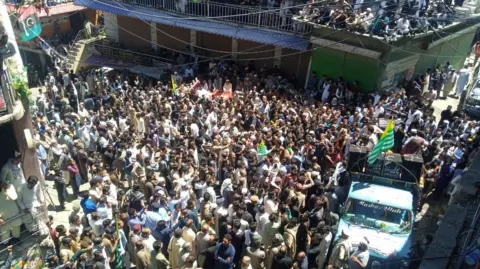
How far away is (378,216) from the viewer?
28.8 ft

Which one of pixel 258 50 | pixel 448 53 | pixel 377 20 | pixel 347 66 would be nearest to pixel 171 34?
pixel 258 50

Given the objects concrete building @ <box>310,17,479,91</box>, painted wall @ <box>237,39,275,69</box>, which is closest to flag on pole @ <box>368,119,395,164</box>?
concrete building @ <box>310,17,479,91</box>

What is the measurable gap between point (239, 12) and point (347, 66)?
5697 mm

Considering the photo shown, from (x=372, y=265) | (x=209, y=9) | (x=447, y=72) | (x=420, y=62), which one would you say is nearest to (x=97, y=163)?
(x=372, y=265)

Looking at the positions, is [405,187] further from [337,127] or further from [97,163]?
[97,163]

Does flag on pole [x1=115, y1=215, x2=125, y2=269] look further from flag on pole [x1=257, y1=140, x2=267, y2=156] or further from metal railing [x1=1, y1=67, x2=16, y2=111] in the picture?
flag on pole [x1=257, y1=140, x2=267, y2=156]

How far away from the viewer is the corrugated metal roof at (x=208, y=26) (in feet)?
56.5

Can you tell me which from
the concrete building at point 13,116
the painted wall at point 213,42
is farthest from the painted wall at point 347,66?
the concrete building at point 13,116

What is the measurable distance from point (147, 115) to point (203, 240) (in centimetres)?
632

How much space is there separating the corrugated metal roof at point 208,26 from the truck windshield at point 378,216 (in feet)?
30.6

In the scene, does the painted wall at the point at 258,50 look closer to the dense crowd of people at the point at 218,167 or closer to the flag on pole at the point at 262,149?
the dense crowd of people at the point at 218,167

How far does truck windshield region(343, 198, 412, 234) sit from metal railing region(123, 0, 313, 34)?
9.27 m

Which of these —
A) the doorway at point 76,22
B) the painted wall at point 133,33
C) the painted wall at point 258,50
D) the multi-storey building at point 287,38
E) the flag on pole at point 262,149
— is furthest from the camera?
the doorway at point 76,22

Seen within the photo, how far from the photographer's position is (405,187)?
30.8 feet
